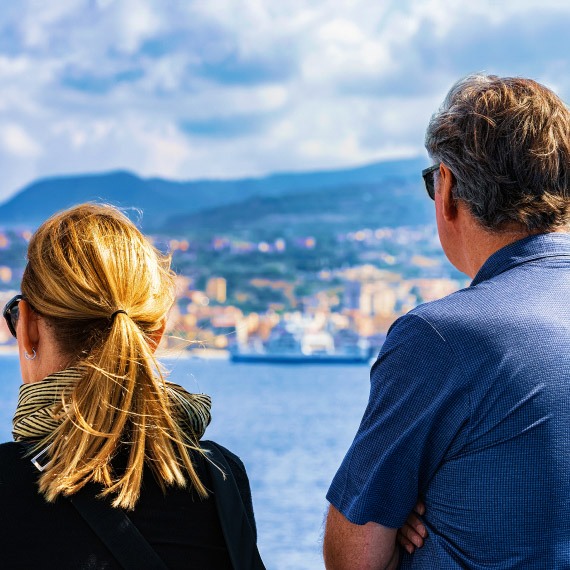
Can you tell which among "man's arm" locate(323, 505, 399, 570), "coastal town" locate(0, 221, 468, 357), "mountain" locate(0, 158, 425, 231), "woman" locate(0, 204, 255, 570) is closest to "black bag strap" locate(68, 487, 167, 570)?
"woman" locate(0, 204, 255, 570)

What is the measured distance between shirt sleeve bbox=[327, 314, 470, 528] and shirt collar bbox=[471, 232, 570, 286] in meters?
0.17

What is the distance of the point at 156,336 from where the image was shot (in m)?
1.63

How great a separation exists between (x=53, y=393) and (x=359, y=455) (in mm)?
491

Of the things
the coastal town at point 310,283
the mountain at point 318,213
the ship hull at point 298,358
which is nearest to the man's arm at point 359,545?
the coastal town at point 310,283

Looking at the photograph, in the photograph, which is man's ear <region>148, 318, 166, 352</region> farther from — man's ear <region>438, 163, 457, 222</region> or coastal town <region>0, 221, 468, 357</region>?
coastal town <region>0, 221, 468, 357</region>

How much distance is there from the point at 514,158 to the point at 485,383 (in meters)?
0.38

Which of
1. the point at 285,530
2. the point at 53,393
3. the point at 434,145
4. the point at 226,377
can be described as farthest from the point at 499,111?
the point at 226,377

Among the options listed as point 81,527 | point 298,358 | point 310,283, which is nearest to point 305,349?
point 298,358

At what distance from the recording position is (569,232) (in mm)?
1574

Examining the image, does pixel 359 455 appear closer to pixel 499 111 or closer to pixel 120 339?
pixel 120 339

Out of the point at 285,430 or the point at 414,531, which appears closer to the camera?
the point at 414,531

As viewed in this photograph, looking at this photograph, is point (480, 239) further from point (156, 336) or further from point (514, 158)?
point (156, 336)

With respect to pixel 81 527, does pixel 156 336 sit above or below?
above

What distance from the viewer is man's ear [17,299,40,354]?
5.06 ft
